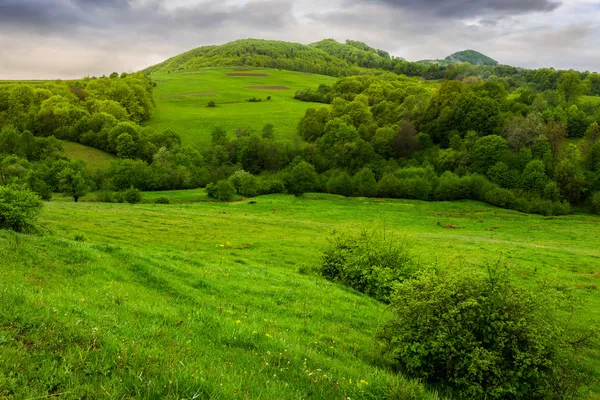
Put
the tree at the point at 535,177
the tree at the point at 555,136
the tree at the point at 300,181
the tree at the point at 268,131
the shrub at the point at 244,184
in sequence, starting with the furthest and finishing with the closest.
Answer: the tree at the point at 268,131 → the tree at the point at 555,136 → the tree at the point at 300,181 → the shrub at the point at 244,184 → the tree at the point at 535,177

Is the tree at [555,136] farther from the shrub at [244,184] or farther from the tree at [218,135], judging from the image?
the tree at [218,135]

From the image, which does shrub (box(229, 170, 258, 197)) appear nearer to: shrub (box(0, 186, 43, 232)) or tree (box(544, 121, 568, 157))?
shrub (box(0, 186, 43, 232))

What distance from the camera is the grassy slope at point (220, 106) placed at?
4754 inches

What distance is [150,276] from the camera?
47.4 feet

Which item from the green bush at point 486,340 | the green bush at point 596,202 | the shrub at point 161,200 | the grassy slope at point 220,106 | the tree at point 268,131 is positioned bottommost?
the green bush at point 596,202

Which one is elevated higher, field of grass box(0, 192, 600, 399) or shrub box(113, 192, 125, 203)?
field of grass box(0, 192, 600, 399)

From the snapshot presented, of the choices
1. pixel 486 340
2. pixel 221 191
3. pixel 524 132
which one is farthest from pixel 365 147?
pixel 486 340

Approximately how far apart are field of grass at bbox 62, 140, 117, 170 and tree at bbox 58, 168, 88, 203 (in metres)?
31.1

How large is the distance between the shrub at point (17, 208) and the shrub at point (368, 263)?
55.2 ft

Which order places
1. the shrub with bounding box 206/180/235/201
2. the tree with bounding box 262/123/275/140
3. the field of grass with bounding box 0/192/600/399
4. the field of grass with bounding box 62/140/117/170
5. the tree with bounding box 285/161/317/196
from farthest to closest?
1. the tree with bounding box 262/123/275/140
2. the field of grass with bounding box 62/140/117/170
3. the tree with bounding box 285/161/317/196
4. the shrub with bounding box 206/180/235/201
5. the field of grass with bounding box 0/192/600/399

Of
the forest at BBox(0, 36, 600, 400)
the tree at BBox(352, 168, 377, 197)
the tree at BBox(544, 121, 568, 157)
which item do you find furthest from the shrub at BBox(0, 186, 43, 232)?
the tree at BBox(544, 121, 568, 157)

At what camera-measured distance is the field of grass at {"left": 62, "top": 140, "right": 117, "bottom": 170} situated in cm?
9311

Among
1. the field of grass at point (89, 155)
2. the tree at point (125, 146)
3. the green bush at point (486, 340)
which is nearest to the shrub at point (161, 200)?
the field of grass at point (89, 155)

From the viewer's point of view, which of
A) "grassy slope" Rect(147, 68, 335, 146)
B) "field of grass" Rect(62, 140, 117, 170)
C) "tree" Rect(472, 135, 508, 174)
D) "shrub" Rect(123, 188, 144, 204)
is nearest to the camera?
"shrub" Rect(123, 188, 144, 204)
